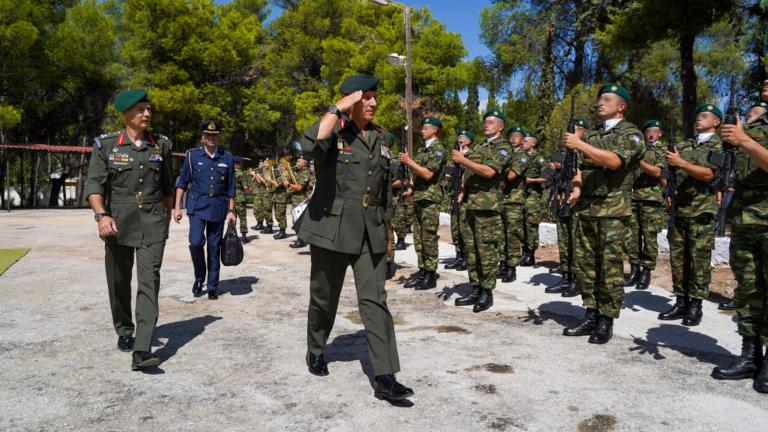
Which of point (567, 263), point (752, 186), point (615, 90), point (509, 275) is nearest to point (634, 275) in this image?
point (567, 263)

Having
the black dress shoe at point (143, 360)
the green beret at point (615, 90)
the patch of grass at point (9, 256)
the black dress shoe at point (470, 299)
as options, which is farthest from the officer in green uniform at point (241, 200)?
the green beret at point (615, 90)

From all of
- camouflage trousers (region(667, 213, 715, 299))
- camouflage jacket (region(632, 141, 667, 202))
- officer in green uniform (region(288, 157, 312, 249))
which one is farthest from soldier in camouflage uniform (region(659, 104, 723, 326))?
officer in green uniform (region(288, 157, 312, 249))

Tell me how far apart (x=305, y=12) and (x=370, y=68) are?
26.6ft

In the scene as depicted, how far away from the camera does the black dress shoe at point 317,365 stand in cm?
376

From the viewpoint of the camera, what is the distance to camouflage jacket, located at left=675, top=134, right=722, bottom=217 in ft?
17.3

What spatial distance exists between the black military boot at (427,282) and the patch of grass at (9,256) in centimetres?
565

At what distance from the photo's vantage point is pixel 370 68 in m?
29.3

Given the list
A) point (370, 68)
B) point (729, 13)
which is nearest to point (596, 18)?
point (729, 13)

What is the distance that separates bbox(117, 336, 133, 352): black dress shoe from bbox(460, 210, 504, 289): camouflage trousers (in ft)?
10.9

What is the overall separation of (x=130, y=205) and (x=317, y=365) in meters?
1.86

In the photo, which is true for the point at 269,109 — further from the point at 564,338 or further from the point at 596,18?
the point at 564,338

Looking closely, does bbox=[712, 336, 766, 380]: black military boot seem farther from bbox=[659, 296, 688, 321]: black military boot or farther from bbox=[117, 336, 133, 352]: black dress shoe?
bbox=[117, 336, 133, 352]: black dress shoe

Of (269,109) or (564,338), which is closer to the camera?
(564,338)

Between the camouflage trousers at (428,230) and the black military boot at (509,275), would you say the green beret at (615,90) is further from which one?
the black military boot at (509,275)
